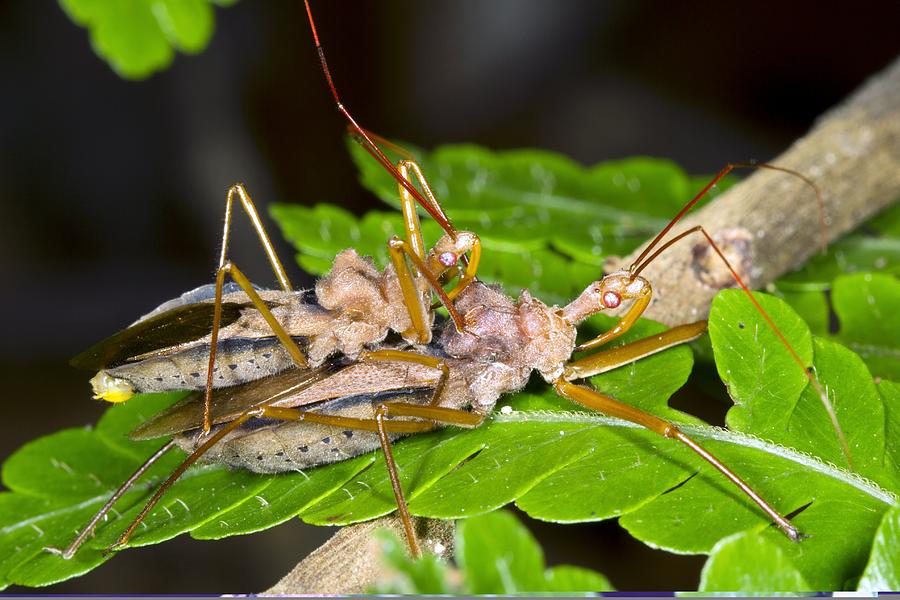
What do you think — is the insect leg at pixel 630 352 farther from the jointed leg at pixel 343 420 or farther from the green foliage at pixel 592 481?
the jointed leg at pixel 343 420

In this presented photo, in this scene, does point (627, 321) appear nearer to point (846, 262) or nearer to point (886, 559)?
point (886, 559)

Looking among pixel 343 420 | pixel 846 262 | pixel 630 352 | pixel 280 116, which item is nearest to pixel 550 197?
pixel 846 262

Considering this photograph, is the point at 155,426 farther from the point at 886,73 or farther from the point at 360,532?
the point at 886,73

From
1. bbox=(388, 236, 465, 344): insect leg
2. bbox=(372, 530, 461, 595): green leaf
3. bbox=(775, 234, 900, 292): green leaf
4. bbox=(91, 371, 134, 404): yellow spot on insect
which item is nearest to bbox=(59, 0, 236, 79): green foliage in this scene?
bbox=(91, 371, 134, 404): yellow spot on insect

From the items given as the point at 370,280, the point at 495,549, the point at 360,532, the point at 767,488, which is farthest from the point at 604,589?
the point at 370,280

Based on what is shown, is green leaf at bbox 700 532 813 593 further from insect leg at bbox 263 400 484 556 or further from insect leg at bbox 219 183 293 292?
insect leg at bbox 219 183 293 292
